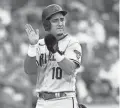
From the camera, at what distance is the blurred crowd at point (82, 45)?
419 inches

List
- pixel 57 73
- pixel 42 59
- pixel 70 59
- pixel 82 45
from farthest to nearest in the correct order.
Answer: pixel 82 45, pixel 42 59, pixel 57 73, pixel 70 59

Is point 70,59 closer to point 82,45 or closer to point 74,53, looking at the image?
point 74,53

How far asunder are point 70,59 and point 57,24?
0.39 m

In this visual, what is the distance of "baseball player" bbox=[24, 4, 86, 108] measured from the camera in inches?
187

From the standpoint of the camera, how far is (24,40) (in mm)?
11438

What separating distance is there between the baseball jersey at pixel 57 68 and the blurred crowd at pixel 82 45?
5.49 metres

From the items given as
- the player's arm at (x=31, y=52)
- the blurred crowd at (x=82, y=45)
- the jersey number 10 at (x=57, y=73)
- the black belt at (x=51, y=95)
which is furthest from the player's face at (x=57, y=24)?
the blurred crowd at (x=82, y=45)

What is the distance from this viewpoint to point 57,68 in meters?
4.77

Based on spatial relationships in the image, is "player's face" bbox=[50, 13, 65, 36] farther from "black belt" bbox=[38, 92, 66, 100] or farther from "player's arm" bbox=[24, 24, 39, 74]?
"black belt" bbox=[38, 92, 66, 100]

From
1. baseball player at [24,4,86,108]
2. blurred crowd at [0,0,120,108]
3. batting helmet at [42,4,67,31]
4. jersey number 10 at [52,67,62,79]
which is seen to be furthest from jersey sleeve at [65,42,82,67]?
blurred crowd at [0,0,120,108]

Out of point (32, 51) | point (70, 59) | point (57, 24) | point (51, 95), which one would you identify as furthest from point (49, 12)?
point (51, 95)

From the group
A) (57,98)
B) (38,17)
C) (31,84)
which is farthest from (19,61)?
(57,98)

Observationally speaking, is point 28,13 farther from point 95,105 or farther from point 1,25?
point 95,105

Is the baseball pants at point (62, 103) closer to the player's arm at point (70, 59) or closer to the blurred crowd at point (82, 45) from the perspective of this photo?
the player's arm at point (70, 59)
